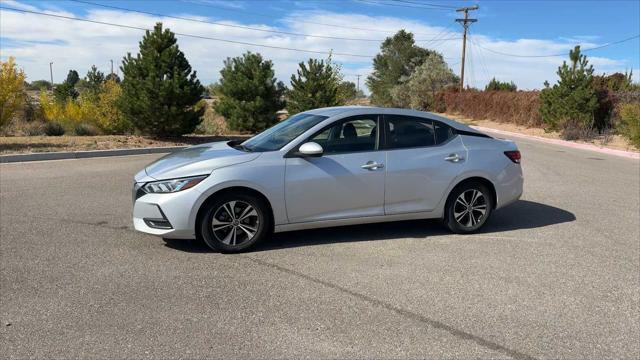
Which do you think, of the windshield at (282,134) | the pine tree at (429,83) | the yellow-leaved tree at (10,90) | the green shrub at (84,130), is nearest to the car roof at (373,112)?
the windshield at (282,134)

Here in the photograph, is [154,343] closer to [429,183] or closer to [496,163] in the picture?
[429,183]

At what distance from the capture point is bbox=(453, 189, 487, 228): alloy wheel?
20.3 ft

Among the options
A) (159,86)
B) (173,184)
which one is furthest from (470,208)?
(159,86)

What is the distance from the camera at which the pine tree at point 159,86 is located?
15.4m

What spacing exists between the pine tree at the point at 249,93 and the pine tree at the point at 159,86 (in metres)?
2.93

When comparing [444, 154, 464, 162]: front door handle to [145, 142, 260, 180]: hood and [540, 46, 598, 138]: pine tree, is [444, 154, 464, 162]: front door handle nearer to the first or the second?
[145, 142, 260, 180]: hood

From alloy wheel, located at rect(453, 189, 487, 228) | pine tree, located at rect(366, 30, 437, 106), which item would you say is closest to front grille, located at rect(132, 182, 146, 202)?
alloy wheel, located at rect(453, 189, 487, 228)

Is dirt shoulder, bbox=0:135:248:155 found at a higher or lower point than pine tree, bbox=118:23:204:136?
lower

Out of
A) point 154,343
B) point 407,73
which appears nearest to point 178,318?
point 154,343

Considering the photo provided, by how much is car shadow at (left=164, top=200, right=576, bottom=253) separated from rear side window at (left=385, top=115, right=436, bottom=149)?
43.0 inches

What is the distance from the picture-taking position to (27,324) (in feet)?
12.0

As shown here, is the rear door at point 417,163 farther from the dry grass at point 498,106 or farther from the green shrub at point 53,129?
the dry grass at point 498,106

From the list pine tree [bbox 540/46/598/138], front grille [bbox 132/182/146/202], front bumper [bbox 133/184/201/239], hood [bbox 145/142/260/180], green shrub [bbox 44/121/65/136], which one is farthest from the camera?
pine tree [bbox 540/46/598/138]

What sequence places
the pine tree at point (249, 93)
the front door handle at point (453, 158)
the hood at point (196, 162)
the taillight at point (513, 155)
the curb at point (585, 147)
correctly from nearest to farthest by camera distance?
the hood at point (196, 162)
the front door handle at point (453, 158)
the taillight at point (513, 155)
the curb at point (585, 147)
the pine tree at point (249, 93)
